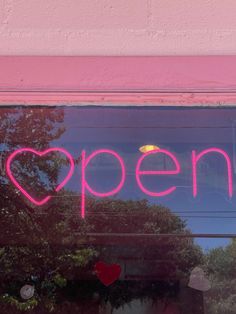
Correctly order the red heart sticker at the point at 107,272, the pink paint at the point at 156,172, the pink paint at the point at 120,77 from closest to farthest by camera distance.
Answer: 1. the pink paint at the point at 120,77
2. the pink paint at the point at 156,172
3. the red heart sticker at the point at 107,272

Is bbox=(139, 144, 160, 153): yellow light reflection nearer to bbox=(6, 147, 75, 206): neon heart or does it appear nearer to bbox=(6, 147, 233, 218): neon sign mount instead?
bbox=(6, 147, 233, 218): neon sign mount

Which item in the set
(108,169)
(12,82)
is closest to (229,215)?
(108,169)

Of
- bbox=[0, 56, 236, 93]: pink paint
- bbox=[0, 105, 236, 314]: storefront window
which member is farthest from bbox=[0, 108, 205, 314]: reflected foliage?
bbox=[0, 56, 236, 93]: pink paint

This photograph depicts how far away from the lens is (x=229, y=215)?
8.42 feet

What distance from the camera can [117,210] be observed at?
8.59 ft

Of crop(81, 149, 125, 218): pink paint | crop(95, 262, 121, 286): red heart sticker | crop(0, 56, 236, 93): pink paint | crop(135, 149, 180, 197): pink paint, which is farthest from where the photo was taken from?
crop(95, 262, 121, 286): red heart sticker

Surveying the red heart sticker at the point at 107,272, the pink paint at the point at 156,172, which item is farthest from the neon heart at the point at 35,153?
the red heart sticker at the point at 107,272
